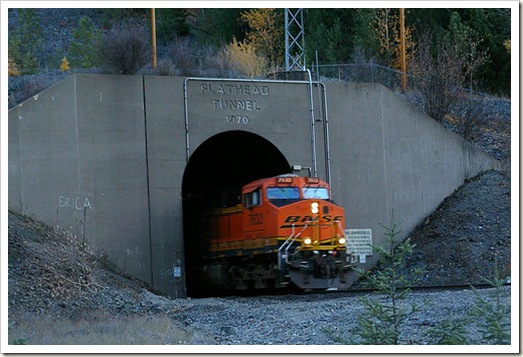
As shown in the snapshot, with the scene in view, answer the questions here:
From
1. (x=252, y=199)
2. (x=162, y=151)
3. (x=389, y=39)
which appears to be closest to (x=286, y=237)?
(x=252, y=199)

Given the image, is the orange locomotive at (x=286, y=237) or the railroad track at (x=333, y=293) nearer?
the railroad track at (x=333, y=293)

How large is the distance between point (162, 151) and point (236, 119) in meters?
A: 2.44

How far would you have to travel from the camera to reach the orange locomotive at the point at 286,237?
22250 millimetres

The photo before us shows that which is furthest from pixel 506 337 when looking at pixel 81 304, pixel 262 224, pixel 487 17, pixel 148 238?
pixel 487 17

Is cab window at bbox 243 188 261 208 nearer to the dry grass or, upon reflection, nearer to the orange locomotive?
the orange locomotive

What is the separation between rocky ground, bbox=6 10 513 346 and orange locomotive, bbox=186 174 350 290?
686 mm

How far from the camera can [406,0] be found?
15.6 metres

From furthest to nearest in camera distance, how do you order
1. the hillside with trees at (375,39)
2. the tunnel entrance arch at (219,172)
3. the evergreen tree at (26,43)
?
1. the evergreen tree at (26,43)
2. the hillside with trees at (375,39)
3. the tunnel entrance arch at (219,172)

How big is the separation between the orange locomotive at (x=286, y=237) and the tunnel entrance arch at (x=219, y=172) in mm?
1328

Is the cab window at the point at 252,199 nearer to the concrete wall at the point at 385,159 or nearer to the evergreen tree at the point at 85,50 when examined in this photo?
the concrete wall at the point at 385,159

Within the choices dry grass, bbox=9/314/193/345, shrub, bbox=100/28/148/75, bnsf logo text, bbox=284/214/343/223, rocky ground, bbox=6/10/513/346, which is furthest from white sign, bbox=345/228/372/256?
dry grass, bbox=9/314/193/345

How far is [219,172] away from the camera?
31281 mm

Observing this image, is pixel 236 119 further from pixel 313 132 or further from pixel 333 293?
pixel 333 293

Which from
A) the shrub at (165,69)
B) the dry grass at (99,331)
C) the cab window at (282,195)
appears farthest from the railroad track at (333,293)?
the shrub at (165,69)
